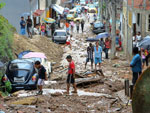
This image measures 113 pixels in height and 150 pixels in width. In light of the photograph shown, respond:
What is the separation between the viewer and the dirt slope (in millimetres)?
25294

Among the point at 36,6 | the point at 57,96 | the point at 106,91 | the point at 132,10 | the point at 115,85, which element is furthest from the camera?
the point at 36,6

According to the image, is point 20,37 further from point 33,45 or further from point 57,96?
point 57,96

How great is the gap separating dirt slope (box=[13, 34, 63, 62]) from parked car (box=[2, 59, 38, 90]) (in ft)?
22.9

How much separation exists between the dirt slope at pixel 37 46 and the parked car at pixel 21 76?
6.97 meters

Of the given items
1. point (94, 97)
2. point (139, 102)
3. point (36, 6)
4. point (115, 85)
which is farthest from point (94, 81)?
point (36, 6)

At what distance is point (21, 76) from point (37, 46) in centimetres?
1220

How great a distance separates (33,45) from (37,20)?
19.3m


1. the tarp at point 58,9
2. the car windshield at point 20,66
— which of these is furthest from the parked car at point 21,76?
the tarp at point 58,9

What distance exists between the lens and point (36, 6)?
144ft

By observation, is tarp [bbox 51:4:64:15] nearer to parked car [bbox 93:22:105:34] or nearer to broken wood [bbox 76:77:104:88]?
parked car [bbox 93:22:105:34]

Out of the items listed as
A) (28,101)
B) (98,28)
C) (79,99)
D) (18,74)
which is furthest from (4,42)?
(98,28)

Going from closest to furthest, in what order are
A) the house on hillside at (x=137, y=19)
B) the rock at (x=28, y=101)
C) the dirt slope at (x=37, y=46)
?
the rock at (x=28, y=101), the dirt slope at (x=37, y=46), the house on hillside at (x=137, y=19)

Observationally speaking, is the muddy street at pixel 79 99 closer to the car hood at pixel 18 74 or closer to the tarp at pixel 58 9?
the car hood at pixel 18 74

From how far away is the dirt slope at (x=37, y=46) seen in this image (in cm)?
2529
